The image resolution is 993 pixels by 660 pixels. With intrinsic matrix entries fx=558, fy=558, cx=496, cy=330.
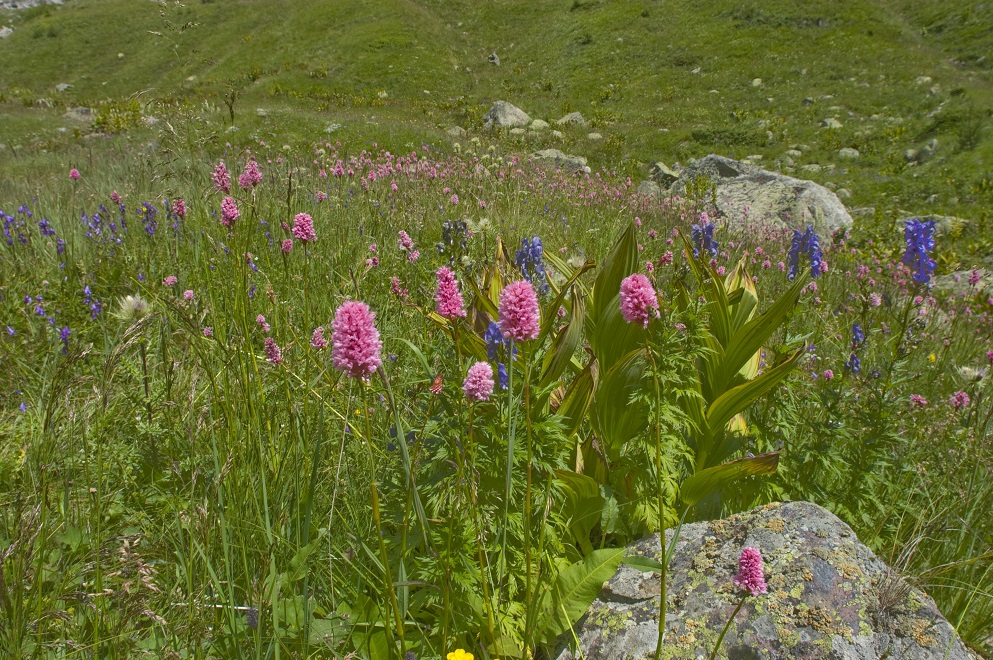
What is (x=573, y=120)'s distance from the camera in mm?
23875

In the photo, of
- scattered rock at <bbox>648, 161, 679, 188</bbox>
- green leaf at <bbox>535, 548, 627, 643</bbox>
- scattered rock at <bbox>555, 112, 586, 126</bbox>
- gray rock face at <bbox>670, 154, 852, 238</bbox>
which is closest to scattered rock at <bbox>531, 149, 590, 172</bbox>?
scattered rock at <bbox>648, 161, 679, 188</bbox>

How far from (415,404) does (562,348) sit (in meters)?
0.64

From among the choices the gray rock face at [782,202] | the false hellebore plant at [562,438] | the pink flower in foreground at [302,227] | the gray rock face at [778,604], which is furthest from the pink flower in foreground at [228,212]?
the gray rock face at [782,202]

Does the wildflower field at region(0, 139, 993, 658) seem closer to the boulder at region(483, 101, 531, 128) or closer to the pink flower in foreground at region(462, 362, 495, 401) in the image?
the pink flower in foreground at region(462, 362, 495, 401)

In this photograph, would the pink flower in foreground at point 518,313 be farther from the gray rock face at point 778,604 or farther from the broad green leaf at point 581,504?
the gray rock face at point 778,604

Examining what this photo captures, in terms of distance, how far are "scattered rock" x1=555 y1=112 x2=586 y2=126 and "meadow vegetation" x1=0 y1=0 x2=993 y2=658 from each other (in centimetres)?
1489

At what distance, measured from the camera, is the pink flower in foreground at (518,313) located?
118cm

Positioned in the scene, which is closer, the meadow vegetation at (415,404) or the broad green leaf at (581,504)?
the meadow vegetation at (415,404)

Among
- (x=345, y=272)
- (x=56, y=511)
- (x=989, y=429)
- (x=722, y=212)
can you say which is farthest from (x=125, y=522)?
(x=722, y=212)

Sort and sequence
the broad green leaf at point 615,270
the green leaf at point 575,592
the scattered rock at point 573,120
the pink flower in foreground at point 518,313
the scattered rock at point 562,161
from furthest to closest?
the scattered rock at point 573,120, the scattered rock at point 562,161, the broad green leaf at point 615,270, the green leaf at point 575,592, the pink flower in foreground at point 518,313

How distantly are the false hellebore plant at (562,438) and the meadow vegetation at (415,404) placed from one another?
0.04 ft

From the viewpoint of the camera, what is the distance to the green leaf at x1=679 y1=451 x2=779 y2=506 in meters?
1.91

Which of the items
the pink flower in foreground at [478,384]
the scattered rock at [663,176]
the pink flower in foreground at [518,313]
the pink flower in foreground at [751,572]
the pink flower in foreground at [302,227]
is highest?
the pink flower in foreground at [518,313]

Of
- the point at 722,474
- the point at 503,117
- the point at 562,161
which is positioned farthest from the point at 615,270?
the point at 503,117
